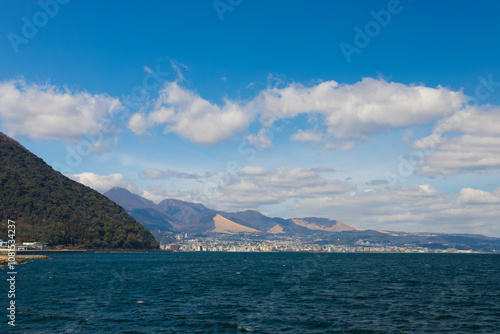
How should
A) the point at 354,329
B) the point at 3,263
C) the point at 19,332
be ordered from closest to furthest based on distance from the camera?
the point at 19,332, the point at 354,329, the point at 3,263

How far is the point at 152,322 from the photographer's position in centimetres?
4216

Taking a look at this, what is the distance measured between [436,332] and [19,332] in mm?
44025

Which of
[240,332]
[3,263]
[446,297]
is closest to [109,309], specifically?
[240,332]

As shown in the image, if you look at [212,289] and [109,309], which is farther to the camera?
[212,289]

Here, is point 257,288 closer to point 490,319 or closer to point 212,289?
point 212,289

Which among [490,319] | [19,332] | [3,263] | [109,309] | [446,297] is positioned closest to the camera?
[19,332]

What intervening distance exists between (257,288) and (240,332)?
120ft

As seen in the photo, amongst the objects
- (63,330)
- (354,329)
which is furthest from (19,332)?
(354,329)

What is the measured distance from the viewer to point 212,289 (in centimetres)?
7206

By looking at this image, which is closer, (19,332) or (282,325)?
(19,332)

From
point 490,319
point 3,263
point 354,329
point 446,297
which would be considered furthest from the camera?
point 3,263

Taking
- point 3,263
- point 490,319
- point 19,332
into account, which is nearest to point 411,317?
point 490,319

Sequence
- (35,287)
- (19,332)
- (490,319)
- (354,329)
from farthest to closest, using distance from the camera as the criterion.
A: (35,287)
(490,319)
(354,329)
(19,332)

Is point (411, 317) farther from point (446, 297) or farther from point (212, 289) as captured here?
point (212, 289)
